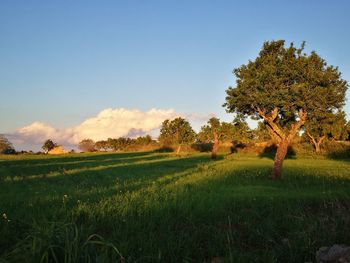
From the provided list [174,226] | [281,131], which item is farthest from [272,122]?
[174,226]

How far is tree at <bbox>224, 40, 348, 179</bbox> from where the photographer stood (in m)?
30.1

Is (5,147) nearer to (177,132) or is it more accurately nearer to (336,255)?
(177,132)

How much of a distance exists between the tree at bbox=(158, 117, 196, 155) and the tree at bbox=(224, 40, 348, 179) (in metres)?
56.7

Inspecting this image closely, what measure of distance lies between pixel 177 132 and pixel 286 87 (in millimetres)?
64673

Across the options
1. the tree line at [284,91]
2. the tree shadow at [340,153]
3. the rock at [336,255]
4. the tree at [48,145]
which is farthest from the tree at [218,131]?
the tree at [48,145]

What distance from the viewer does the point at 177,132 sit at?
312 feet

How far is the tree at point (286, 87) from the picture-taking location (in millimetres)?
30141

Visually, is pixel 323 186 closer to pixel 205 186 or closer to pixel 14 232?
pixel 205 186

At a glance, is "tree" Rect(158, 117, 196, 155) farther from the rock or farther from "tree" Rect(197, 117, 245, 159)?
the rock

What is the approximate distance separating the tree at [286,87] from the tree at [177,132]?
2231 inches

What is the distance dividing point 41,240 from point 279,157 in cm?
2539

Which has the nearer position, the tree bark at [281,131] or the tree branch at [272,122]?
the tree bark at [281,131]

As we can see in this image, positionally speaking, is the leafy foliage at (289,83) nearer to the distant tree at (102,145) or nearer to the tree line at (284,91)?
the tree line at (284,91)

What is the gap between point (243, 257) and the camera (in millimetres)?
8758
